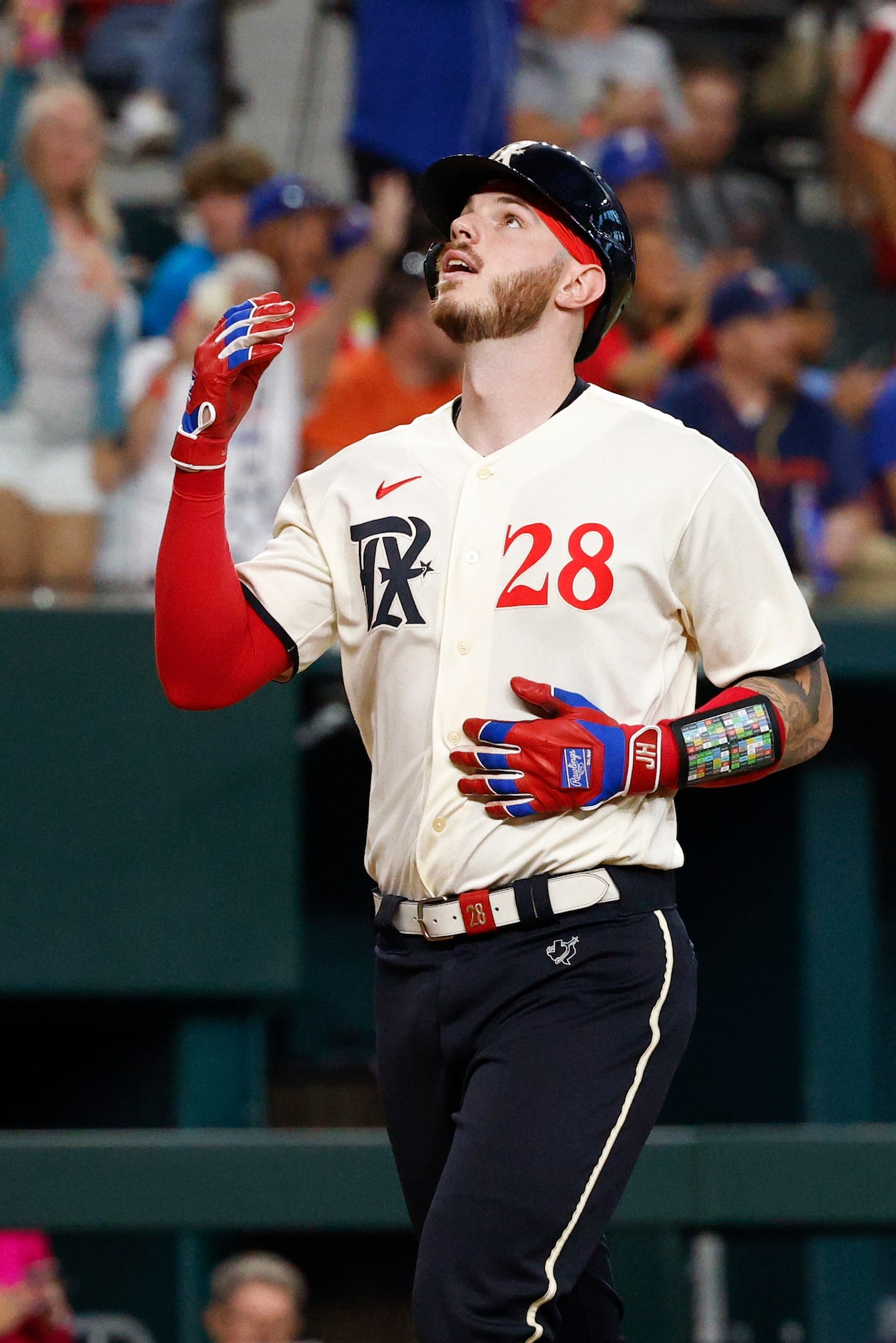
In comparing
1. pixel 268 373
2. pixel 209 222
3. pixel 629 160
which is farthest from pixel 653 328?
pixel 268 373

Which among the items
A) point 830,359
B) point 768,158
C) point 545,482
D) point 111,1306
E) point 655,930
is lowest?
point 111,1306

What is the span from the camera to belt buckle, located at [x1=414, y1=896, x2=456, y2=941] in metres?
2.95

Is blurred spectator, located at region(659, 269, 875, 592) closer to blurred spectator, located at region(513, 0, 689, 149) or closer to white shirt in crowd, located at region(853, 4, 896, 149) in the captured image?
blurred spectator, located at region(513, 0, 689, 149)

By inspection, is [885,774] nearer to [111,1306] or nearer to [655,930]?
[111,1306]

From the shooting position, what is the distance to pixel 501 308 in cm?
308

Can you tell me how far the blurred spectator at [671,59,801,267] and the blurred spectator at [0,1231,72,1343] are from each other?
4.36m

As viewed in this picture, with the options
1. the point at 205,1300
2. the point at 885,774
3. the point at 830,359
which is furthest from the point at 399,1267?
the point at 830,359

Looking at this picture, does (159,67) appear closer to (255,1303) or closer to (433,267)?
(255,1303)

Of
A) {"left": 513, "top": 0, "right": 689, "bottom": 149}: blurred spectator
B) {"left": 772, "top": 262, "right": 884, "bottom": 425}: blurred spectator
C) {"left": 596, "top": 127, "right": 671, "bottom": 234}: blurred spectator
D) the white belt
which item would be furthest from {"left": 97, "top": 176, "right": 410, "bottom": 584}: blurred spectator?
the white belt

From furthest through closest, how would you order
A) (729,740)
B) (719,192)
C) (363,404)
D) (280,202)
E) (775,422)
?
(719,192), (280,202), (775,422), (363,404), (729,740)

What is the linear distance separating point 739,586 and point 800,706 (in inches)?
7.9

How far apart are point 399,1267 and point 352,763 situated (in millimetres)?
1519

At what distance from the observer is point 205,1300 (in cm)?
532

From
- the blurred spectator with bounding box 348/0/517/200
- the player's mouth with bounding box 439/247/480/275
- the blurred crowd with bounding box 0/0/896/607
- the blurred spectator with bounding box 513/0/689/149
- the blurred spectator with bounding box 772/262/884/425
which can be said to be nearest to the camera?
the player's mouth with bounding box 439/247/480/275
